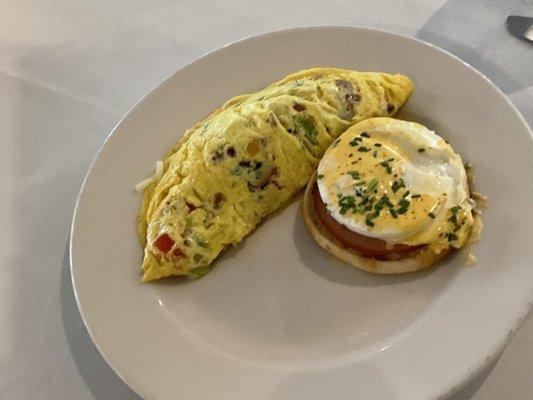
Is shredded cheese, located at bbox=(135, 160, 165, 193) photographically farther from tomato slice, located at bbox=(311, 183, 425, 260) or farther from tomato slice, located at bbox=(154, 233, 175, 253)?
tomato slice, located at bbox=(311, 183, 425, 260)

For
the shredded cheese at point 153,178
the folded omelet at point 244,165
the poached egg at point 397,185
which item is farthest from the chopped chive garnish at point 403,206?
the shredded cheese at point 153,178

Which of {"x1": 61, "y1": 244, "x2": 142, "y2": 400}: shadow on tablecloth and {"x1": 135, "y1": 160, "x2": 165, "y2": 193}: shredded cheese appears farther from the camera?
{"x1": 135, "y1": 160, "x2": 165, "y2": 193}: shredded cheese

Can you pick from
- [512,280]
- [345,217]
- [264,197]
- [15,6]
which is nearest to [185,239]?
[264,197]

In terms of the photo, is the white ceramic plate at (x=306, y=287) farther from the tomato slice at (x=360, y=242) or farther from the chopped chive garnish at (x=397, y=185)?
the chopped chive garnish at (x=397, y=185)

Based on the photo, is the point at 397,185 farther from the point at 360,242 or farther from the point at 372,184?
the point at 360,242

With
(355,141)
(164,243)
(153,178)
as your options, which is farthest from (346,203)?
(153,178)

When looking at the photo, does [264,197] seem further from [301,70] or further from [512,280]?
[512,280]

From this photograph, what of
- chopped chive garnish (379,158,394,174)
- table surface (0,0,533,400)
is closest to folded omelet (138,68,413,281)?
chopped chive garnish (379,158,394,174)
